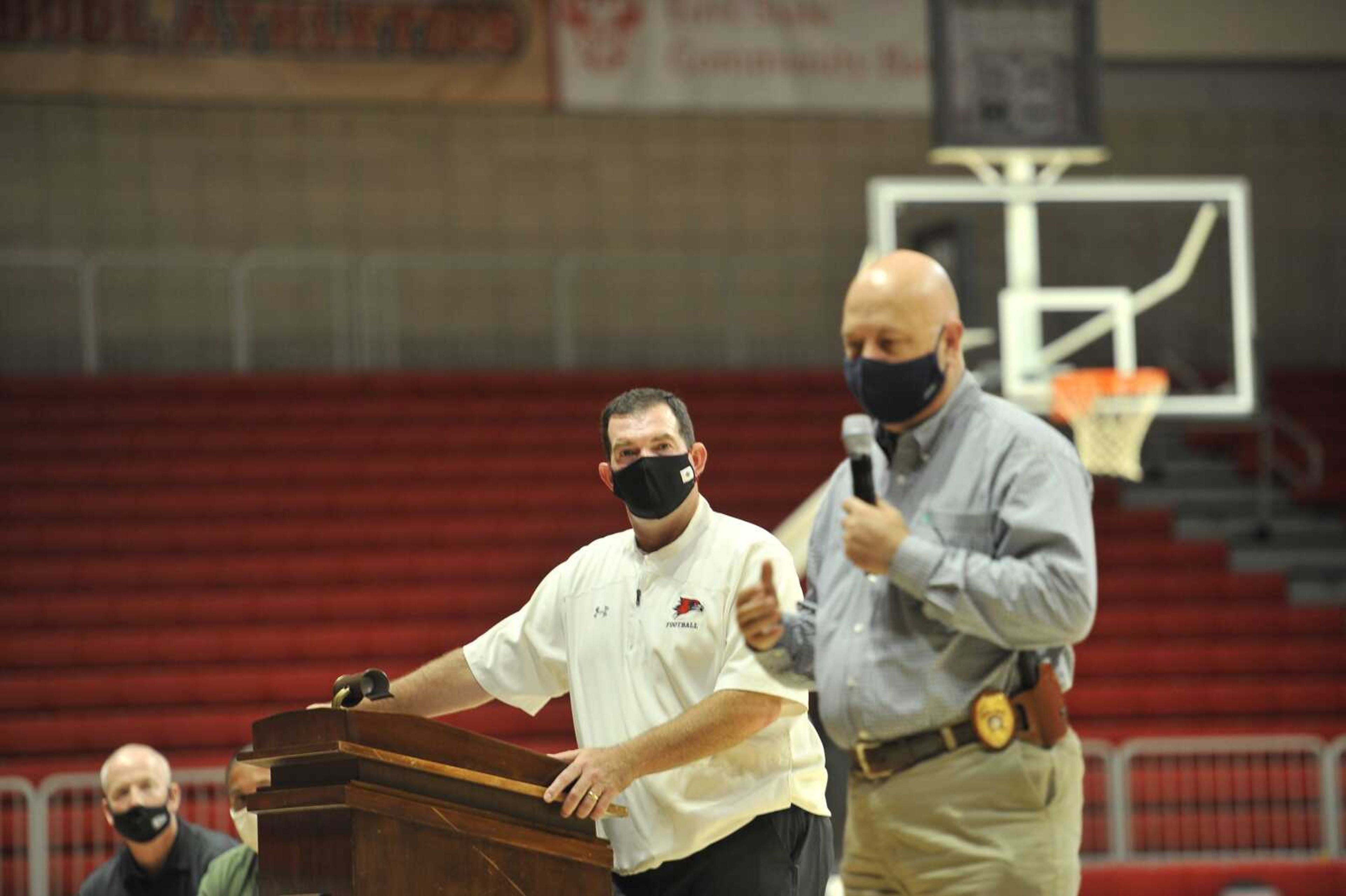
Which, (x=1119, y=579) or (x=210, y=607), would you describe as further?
(x=1119, y=579)

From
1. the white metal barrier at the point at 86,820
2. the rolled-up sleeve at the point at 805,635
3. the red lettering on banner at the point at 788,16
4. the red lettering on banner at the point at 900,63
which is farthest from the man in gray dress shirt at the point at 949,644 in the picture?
the red lettering on banner at the point at 788,16

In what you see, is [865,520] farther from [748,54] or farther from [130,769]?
[748,54]

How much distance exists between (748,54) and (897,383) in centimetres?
1200

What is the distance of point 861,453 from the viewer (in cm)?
301

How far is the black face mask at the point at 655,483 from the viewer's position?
151 inches

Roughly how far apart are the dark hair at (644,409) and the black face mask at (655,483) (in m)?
0.05

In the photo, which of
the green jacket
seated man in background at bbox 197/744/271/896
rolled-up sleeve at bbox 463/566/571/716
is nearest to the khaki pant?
rolled-up sleeve at bbox 463/566/571/716

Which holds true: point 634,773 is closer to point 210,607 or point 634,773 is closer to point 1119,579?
point 210,607

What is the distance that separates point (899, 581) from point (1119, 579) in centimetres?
1053

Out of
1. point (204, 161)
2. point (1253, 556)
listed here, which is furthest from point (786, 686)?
point (204, 161)

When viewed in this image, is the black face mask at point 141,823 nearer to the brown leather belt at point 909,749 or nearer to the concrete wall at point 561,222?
the brown leather belt at point 909,749

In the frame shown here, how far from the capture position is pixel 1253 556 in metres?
13.7

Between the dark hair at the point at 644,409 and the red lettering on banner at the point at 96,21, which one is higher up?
the red lettering on banner at the point at 96,21

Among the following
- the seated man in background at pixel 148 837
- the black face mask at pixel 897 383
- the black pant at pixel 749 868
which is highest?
the black face mask at pixel 897 383
